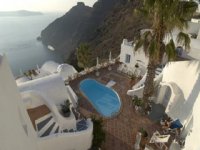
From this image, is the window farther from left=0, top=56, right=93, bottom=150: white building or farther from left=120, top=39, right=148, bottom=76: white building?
left=0, top=56, right=93, bottom=150: white building

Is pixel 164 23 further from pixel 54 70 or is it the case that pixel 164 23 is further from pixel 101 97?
pixel 54 70

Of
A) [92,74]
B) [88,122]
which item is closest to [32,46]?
[92,74]

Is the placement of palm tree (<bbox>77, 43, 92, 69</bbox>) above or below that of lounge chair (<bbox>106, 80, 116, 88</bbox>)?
above

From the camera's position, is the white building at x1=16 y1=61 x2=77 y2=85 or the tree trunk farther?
the white building at x1=16 y1=61 x2=77 y2=85

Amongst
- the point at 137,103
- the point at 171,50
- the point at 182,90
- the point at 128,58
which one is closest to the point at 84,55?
the point at 128,58

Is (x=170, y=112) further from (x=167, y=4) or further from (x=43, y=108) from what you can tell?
(x=43, y=108)

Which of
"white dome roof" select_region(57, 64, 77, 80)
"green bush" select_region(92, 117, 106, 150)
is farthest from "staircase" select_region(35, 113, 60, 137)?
"white dome roof" select_region(57, 64, 77, 80)

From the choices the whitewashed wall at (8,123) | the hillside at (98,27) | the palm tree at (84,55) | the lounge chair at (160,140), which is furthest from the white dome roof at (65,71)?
the whitewashed wall at (8,123)
